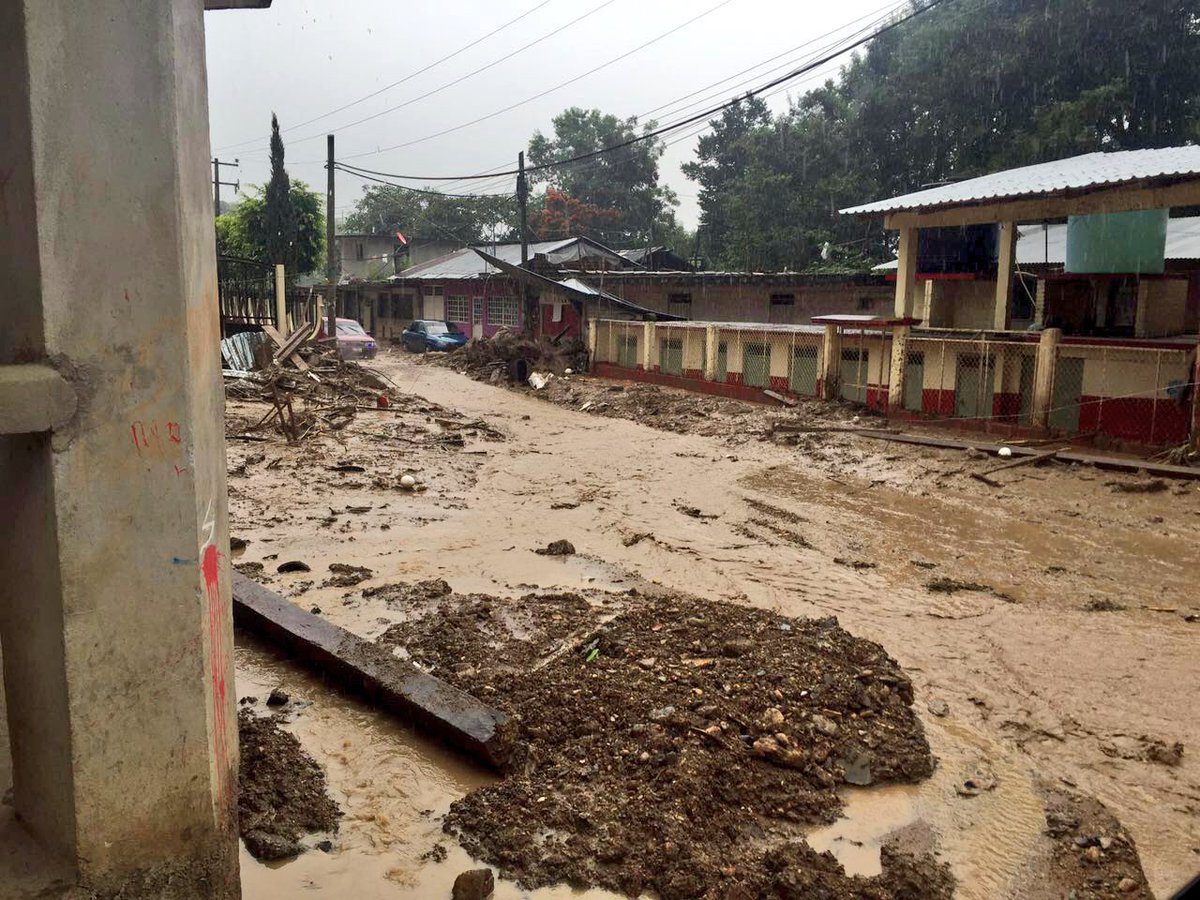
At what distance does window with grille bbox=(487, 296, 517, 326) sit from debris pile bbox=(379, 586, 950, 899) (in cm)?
3091

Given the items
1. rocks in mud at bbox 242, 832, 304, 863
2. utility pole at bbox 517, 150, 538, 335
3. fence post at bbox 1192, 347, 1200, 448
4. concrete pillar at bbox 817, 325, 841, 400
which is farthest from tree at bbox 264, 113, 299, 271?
rocks in mud at bbox 242, 832, 304, 863

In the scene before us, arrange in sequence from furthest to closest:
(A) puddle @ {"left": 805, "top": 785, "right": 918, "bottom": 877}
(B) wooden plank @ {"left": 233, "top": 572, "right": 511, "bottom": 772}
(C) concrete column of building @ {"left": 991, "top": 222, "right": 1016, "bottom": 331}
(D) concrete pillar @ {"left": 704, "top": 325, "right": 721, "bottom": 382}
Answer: (D) concrete pillar @ {"left": 704, "top": 325, "right": 721, "bottom": 382} → (C) concrete column of building @ {"left": 991, "top": 222, "right": 1016, "bottom": 331} → (B) wooden plank @ {"left": 233, "top": 572, "right": 511, "bottom": 772} → (A) puddle @ {"left": 805, "top": 785, "right": 918, "bottom": 877}

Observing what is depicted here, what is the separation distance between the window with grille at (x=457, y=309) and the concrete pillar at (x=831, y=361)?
2446 centimetres

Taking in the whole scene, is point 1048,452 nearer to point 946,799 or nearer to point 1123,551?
point 1123,551

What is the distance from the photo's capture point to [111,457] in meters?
2.41

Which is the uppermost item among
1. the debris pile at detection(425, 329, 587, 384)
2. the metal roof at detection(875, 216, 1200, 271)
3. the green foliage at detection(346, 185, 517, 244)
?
the green foliage at detection(346, 185, 517, 244)

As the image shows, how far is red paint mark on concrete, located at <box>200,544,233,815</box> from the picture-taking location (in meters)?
2.71

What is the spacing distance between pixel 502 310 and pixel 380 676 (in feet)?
109

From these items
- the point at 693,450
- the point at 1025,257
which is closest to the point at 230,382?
the point at 693,450

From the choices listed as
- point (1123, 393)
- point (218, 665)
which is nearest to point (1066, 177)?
point (1123, 393)

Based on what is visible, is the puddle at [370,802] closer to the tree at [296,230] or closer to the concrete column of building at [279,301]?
the concrete column of building at [279,301]

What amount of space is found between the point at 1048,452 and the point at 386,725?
37.3 ft

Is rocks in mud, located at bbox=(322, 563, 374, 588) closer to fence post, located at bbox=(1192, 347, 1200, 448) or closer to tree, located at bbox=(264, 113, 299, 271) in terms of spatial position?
fence post, located at bbox=(1192, 347, 1200, 448)

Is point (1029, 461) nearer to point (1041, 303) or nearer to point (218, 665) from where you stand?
point (1041, 303)
